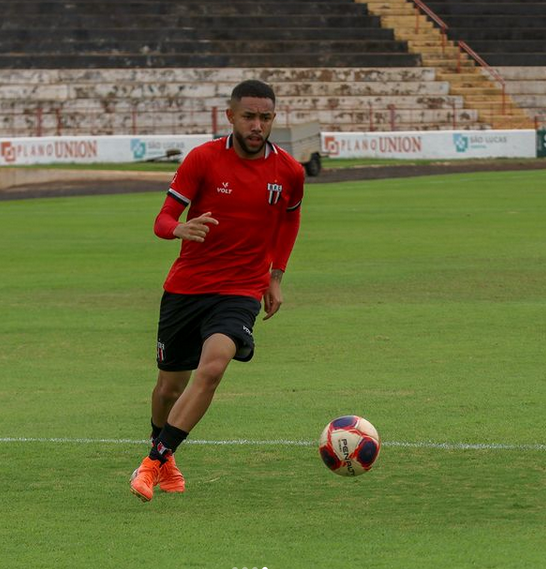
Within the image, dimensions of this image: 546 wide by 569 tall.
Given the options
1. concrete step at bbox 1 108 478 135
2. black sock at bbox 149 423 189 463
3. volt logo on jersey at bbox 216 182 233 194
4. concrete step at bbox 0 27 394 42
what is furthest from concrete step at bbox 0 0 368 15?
black sock at bbox 149 423 189 463

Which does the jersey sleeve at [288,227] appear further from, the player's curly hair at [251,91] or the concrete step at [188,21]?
the concrete step at [188,21]

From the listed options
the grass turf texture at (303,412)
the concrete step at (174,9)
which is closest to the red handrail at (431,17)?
the concrete step at (174,9)

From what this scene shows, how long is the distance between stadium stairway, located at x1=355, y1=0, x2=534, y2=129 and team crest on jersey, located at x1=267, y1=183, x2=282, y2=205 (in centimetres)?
→ 4522

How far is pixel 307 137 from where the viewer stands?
42.1 metres

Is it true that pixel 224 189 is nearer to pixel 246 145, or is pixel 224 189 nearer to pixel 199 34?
pixel 246 145

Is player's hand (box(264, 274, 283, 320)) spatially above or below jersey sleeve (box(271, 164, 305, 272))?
below

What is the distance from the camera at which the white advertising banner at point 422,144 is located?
47972 millimetres

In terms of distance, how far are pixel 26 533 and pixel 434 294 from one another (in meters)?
10.7

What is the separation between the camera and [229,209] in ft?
24.2

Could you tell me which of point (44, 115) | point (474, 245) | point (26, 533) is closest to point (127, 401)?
point (26, 533)

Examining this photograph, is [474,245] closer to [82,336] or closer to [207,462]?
[82,336]

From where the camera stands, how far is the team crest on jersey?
24.4 feet

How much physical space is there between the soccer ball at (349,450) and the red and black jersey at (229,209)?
94 centimetres

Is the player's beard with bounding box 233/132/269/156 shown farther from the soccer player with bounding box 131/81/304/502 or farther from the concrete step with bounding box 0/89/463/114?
the concrete step with bounding box 0/89/463/114
